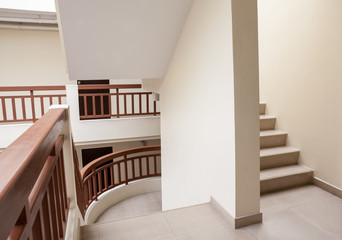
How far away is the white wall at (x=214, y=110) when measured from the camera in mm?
2146

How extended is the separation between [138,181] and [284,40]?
14.3 ft

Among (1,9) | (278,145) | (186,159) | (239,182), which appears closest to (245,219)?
(239,182)

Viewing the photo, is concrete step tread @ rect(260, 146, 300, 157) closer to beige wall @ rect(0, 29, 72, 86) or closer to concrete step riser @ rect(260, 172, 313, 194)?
concrete step riser @ rect(260, 172, 313, 194)

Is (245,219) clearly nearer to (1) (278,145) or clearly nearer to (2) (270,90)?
(1) (278,145)

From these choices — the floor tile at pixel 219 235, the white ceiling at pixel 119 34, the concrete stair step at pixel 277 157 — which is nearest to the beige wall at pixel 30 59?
the white ceiling at pixel 119 34

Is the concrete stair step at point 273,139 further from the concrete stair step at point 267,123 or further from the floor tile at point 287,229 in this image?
the floor tile at point 287,229

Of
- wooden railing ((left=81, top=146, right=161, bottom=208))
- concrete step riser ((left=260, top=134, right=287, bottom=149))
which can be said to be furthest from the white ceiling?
wooden railing ((left=81, top=146, right=161, bottom=208))

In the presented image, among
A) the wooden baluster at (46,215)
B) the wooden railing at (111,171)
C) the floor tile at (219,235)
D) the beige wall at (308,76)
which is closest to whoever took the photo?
the wooden baluster at (46,215)

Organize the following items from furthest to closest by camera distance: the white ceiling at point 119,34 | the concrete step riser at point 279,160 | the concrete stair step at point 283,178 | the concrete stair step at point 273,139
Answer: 1. the concrete stair step at point 273,139
2. the concrete step riser at point 279,160
3. the concrete stair step at point 283,178
4. the white ceiling at point 119,34

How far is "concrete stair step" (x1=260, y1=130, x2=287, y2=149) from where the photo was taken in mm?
3480

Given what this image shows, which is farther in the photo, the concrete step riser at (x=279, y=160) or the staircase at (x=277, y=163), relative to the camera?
the concrete step riser at (x=279, y=160)

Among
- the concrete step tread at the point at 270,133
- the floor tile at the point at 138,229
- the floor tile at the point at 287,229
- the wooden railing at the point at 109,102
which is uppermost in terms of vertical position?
the wooden railing at the point at 109,102

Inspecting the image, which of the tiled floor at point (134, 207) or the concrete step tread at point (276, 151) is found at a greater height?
the concrete step tread at point (276, 151)

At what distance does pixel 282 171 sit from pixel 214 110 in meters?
1.33
